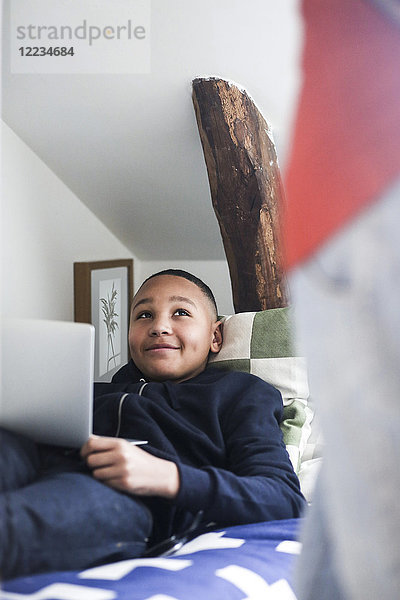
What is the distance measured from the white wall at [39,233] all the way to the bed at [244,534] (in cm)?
36

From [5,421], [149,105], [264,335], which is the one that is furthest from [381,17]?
[149,105]

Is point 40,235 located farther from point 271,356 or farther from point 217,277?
point 217,277

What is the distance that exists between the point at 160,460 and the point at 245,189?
959mm

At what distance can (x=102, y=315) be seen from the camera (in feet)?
4.55

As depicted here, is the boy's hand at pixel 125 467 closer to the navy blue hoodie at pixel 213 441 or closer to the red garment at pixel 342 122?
the navy blue hoodie at pixel 213 441

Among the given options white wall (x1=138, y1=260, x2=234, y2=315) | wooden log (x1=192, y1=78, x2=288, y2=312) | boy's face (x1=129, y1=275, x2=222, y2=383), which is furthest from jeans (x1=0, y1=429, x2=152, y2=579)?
white wall (x1=138, y1=260, x2=234, y2=315)

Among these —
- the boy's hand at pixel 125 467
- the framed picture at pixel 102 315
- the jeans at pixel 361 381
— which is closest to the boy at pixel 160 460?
the boy's hand at pixel 125 467

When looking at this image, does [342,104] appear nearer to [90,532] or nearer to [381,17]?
[381,17]

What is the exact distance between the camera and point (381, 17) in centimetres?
53

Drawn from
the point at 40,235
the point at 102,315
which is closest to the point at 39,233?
the point at 40,235

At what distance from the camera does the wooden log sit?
60.1 inches

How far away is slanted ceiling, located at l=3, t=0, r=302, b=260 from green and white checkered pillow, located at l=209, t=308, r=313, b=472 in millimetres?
399

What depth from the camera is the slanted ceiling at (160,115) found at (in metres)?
1.13

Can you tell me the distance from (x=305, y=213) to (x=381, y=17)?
0.16 meters
